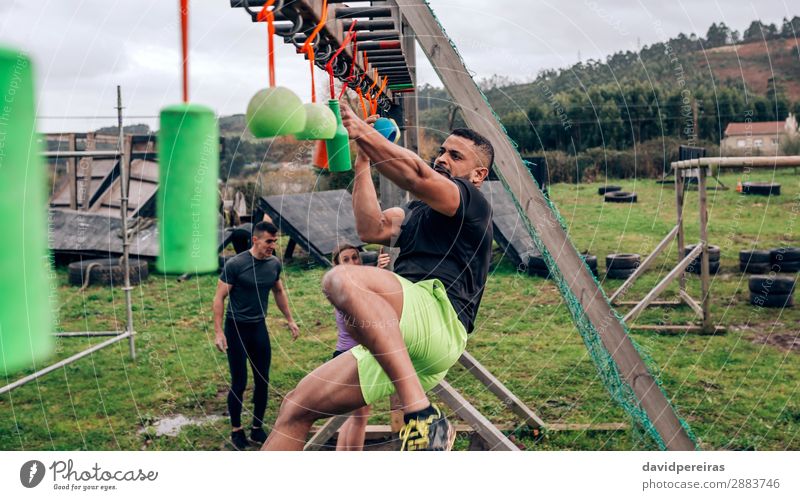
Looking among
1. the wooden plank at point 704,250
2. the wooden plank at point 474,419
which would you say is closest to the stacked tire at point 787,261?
the wooden plank at point 704,250

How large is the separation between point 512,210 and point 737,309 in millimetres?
4976

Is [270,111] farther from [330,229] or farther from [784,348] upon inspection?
[330,229]

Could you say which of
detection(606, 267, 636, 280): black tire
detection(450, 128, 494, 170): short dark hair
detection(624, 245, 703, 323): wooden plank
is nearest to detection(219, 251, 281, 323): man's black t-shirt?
detection(450, 128, 494, 170): short dark hair

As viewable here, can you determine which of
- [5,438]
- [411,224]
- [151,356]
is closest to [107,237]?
[151,356]

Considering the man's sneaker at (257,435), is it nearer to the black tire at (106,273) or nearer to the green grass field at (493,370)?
the green grass field at (493,370)

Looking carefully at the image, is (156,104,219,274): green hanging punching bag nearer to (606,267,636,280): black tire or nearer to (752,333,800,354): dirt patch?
(752,333,800,354): dirt patch

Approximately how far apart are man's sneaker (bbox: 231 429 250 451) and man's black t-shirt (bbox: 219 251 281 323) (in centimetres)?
76

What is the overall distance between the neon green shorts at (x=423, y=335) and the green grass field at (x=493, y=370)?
2.09 m

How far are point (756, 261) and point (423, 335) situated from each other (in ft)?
27.8

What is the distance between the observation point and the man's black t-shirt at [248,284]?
5.21m

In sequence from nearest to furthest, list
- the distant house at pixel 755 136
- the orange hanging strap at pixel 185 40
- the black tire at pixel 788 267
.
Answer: the orange hanging strap at pixel 185 40
the black tire at pixel 788 267
the distant house at pixel 755 136

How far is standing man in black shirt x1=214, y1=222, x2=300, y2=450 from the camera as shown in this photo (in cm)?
519

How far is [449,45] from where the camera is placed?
11.2 feet
